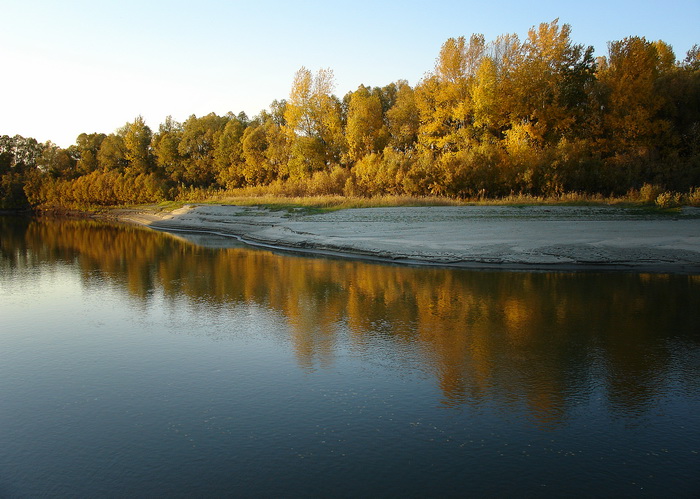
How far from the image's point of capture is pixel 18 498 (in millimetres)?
4539

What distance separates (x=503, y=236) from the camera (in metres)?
20.6

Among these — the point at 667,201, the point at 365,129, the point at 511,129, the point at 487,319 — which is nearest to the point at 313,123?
the point at 365,129

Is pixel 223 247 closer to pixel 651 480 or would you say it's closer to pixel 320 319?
pixel 320 319

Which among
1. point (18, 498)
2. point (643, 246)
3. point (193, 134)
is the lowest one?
point (18, 498)

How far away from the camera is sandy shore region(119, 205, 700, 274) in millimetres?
16422

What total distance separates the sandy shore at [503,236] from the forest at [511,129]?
16.6 ft

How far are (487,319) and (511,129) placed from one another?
96.1ft

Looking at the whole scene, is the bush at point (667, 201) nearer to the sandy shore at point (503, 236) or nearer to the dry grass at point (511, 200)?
the dry grass at point (511, 200)

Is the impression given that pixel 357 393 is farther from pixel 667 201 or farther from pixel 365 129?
pixel 365 129

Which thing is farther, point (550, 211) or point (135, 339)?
point (550, 211)

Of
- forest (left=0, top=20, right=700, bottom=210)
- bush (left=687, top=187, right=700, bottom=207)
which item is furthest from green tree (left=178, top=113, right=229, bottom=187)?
bush (left=687, top=187, right=700, bottom=207)

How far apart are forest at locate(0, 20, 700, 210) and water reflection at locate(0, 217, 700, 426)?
51.0 feet

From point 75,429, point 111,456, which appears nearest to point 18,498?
point 111,456

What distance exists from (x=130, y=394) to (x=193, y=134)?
7205 cm
